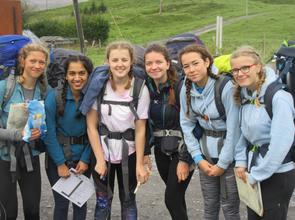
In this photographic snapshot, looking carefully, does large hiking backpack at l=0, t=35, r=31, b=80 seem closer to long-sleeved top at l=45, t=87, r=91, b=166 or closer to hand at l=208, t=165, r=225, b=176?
long-sleeved top at l=45, t=87, r=91, b=166

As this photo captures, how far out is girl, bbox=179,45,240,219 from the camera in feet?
11.3

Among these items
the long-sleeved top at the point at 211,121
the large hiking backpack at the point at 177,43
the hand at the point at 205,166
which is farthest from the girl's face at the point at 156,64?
the hand at the point at 205,166

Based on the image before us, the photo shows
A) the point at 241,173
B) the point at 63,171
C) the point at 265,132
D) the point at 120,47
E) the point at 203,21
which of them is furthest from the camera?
the point at 203,21

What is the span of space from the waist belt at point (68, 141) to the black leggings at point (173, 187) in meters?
0.69

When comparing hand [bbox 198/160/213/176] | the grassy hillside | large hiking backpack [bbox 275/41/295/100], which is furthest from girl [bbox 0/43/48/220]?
the grassy hillside

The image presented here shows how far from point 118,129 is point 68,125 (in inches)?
18.1

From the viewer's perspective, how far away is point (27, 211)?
3871 millimetres

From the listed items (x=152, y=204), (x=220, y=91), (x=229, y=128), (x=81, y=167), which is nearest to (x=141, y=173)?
→ (x=81, y=167)

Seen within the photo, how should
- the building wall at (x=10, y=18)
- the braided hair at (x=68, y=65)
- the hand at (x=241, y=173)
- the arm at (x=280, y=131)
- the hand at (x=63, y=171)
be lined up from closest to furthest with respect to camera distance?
the arm at (x=280, y=131), the hand at (x=241, y=173), the braided hair at (x=68, y=65), the hand at (x=63, y=171), the building wall at (x=10, y=18)

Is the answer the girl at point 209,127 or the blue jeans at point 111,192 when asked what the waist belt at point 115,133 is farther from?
the girl at point 209,127

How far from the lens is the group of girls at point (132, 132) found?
11.5 feet

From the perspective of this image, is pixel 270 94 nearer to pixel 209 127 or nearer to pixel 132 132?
pixel 209 127

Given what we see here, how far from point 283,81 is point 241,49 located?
A: 17.4 inches

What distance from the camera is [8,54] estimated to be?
3.75 metres
